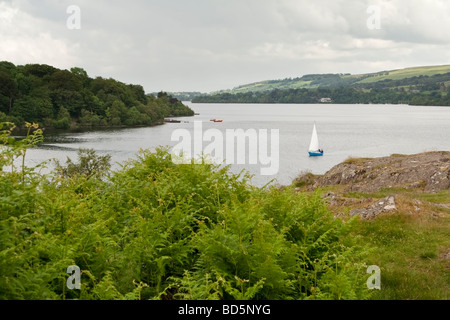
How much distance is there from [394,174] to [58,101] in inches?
6176

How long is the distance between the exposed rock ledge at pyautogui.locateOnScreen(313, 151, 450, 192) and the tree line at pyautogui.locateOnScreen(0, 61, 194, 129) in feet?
393

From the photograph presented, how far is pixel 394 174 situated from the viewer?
1367 inches

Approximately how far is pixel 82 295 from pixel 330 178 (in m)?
36.3

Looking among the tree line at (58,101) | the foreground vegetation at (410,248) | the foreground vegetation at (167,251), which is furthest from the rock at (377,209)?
the tree line at (58,101)

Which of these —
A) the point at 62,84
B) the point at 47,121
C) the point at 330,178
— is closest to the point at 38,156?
the point at 47,121

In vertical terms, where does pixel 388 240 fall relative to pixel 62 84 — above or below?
below

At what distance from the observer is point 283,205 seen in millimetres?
10141

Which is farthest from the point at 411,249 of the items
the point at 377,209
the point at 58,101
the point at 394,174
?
the point at 58,101

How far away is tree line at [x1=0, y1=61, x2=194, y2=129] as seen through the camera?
149375 mm

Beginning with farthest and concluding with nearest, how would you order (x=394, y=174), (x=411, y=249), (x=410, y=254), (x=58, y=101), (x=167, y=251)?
(x=58, y=101) < (x=394, y=174) < (x=411, y=249) < (x=410, y=254) < (x=167, y=251)

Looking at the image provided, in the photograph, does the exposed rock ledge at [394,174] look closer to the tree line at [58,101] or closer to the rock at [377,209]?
the rock at [377,209]

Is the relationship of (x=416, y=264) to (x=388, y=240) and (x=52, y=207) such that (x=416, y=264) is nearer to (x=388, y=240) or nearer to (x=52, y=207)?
A: (x=388, y=240)

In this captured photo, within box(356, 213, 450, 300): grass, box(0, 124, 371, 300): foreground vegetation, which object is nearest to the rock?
box(356, 213, 450, 300): grass

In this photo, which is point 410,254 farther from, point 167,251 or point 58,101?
point 58,101
